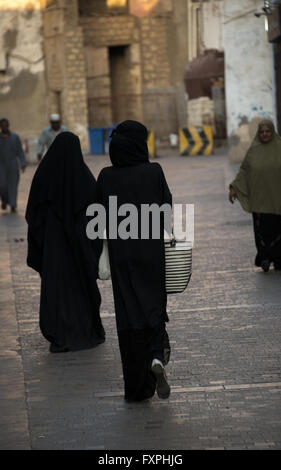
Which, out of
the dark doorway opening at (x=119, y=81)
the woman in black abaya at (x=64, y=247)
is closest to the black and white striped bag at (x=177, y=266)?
the woman in black abaya at (x=64, y=247)

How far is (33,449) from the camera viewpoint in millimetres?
4844

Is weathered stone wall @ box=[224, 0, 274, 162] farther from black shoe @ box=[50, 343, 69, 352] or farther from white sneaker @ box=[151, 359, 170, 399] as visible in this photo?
white sneaker @ box=[151, 359, 170, 399]

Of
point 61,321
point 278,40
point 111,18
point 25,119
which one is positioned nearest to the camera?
point 61,321

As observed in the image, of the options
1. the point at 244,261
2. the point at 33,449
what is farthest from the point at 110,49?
the point at 33,449

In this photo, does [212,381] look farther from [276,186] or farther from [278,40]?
[278,40]

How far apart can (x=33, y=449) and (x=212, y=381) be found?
1.49 meters

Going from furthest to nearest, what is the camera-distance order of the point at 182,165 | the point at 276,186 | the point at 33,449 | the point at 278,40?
1. the point at 182,165
2. the point at 278,40
3. the point at 276,186
4. the point at 33,449

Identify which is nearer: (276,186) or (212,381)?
(212,381)

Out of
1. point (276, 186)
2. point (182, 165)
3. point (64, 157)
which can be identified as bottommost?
point (182, 165)

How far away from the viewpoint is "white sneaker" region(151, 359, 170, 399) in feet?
17.8

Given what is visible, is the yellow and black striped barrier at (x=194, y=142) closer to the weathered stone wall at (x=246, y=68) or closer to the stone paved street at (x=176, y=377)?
the weathered stone wall at (x=246, y=68)

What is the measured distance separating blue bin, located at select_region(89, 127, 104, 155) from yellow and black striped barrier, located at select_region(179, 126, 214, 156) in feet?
13.1

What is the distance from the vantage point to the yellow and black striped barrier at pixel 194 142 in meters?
31.4

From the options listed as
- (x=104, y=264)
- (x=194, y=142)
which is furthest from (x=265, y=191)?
(x=194, y=142)
